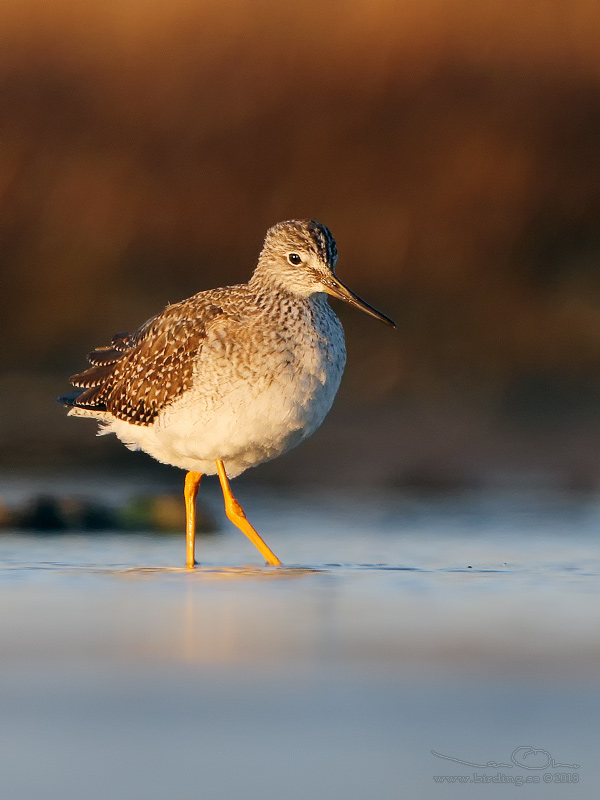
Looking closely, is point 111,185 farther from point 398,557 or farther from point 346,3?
point 398,557

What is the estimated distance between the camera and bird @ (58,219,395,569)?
7.66m

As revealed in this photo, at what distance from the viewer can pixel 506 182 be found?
46.8 feet

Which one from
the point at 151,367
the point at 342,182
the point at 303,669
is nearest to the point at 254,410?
the point at 151,367

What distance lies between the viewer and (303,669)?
506 cm

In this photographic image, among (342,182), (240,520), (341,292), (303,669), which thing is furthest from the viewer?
(342,182)

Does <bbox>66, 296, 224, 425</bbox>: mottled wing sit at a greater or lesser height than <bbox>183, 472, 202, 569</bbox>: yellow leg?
greater

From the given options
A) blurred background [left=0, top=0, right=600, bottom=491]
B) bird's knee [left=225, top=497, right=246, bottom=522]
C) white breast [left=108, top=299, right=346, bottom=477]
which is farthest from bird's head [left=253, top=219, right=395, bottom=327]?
blurred background [left=0, top=0, right=600, bottom=491]

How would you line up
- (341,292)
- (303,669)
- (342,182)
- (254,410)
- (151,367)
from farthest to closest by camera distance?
(342,182) → (151,367) → (341,292) → (254,410) → (303,669)

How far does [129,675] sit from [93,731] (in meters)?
0.63

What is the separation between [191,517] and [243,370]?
1.04 m

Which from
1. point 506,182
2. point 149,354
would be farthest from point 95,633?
point 506,182

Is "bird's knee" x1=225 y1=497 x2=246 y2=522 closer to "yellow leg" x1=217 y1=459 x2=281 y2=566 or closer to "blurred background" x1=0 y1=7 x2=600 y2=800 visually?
"yellow leg" x1=217 y1=459 x2=281 y2=566

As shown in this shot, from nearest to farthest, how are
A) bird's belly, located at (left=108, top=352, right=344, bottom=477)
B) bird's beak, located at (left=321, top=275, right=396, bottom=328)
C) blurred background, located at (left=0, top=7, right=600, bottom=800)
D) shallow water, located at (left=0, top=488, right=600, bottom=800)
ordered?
shallow water, located at (left=0, top=488, right=600, bottom=800) → blurred background, located at (left=0, top=7, right=600, bottom=800) → bird's belly, located at (left=108, top=352, right=344, bottom=477) → bird's beak, located at (left=321, top=275, right=396, bottom=328)

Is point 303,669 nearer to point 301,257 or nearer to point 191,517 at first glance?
point 191,517
